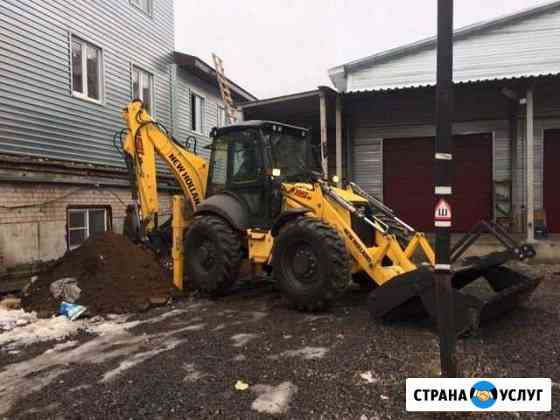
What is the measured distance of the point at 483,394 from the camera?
3447mm

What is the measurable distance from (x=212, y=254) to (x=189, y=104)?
9.29 metres

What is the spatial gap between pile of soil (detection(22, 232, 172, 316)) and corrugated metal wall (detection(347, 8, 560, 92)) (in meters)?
7.69

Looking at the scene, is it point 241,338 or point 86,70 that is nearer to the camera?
point 241,338

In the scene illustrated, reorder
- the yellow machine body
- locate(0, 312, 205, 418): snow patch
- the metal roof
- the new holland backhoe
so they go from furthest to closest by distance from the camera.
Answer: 1. the metal roof
2. the yellow machine body
3. the new holland backhoe
4. locate(0, 312, 205, 418): snow patch

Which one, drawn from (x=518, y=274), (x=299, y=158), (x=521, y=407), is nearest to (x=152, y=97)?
(x=299, y=158)

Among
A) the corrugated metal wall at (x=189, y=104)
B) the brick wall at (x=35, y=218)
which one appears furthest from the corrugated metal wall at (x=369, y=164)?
the brick wall at (x=35, y=218)

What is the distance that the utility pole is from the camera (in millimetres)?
3422

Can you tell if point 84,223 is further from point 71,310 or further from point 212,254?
point 212,254

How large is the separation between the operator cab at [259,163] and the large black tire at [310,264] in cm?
73

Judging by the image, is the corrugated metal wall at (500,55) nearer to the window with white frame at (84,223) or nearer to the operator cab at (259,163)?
the operator cab at (259,163)

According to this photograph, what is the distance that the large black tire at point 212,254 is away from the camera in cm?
700

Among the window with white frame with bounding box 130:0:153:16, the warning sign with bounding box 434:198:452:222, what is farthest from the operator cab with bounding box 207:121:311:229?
the window with white frame with bounding box 130:0:153:16

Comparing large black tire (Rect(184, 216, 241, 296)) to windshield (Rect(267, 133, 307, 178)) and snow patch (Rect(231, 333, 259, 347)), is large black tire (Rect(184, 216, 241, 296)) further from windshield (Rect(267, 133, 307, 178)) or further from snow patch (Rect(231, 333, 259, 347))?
snow patch (Rect(231, 333, 259, 347))

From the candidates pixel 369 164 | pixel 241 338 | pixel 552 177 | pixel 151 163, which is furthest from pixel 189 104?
pixel 241 338
